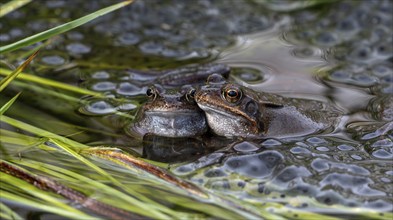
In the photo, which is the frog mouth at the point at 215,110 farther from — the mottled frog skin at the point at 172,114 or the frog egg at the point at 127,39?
the frog egg at the point at 127,39

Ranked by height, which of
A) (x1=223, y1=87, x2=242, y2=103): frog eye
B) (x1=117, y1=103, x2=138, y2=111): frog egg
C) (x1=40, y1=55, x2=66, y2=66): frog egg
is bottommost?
(x1=223, y1=87, x2=242, y2=103): frog eye

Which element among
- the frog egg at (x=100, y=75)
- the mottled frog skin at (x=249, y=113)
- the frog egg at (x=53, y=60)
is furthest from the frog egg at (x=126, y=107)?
the frog egg at (x=53, y=60)

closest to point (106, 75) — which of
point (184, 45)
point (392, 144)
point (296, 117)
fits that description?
point (184, 45)

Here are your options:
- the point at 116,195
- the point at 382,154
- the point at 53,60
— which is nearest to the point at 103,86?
the point at 53,60

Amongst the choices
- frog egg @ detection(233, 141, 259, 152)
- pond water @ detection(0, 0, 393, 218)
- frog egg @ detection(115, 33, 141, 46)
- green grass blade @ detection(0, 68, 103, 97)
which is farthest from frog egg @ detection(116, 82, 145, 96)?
frog egg @ detection(233, 141, 259, 152)

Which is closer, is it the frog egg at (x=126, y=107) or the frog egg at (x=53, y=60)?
the frog egg at (x=126, y=107)

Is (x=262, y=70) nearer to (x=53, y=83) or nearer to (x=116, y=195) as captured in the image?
(x=53, y=83)

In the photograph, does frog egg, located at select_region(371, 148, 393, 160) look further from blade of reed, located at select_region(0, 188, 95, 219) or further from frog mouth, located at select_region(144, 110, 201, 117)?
blade of reed, located at select_region(0, 188, 95, 219)
